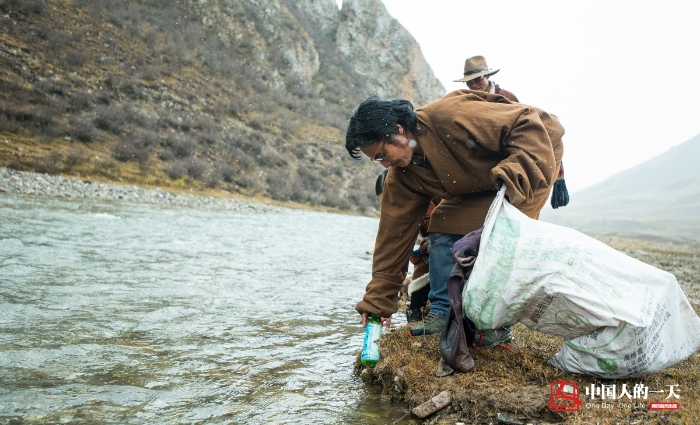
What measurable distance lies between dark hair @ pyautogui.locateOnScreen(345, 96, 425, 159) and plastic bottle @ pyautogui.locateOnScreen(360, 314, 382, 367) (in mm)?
1002

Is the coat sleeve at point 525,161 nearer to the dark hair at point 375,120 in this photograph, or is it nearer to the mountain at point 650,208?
the dark hair at point 375,120

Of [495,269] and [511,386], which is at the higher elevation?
[495,269]

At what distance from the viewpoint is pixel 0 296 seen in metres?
3.63

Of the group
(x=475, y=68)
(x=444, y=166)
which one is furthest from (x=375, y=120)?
(x=475, y=68)

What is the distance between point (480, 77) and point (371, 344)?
2.70 meters

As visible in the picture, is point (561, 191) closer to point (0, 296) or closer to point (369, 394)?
point (369, 394)

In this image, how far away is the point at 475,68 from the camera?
14.1ft

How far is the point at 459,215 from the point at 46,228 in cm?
701

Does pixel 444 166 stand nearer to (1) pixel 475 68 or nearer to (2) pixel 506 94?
(2) pixel 506 94

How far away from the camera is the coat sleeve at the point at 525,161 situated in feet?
7.25

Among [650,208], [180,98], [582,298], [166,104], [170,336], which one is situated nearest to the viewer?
[582,298]

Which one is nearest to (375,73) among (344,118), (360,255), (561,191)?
(344,118)

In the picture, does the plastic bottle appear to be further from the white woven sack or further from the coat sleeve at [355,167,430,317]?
the white woven sack

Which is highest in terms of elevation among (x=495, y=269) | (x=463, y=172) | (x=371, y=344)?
(x=463, y=172)
